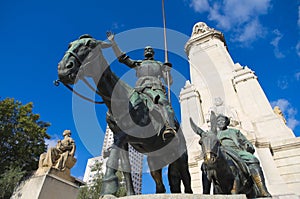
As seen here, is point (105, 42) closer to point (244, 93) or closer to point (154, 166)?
point (154, 166)

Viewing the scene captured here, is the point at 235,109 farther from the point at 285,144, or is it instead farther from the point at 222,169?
the point at 222,169

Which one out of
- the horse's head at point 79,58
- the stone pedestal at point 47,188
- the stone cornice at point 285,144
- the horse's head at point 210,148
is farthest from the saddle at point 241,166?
the stone cornice at point 285,144

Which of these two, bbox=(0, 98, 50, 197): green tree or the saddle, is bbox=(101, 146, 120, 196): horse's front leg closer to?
the saddle

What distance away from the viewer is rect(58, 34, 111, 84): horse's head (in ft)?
9.70

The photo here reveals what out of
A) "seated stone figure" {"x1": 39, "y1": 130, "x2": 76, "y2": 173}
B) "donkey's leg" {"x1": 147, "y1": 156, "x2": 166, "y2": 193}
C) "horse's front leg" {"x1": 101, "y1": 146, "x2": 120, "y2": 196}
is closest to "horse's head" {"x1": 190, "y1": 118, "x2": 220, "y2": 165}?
"donkey's leg" {"x1": 147, "y1": 156, "x2": 166, "y2": 193}

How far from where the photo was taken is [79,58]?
3041 mm

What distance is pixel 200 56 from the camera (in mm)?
18484

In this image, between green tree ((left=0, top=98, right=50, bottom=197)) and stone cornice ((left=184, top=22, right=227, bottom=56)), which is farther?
stone cornice ((left=184, top=22, right=227, bottom=56))

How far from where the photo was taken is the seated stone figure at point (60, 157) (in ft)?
29.2

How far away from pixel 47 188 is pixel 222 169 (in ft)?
22.1

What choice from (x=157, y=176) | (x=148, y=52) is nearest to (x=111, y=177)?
(x=157, y=176)

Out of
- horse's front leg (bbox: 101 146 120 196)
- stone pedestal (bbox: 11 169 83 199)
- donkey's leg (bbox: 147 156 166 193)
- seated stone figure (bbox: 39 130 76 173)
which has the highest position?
seated stone figure (bbox: 39 130 76 173)

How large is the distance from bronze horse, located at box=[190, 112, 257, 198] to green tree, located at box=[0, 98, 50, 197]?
15.3 metres

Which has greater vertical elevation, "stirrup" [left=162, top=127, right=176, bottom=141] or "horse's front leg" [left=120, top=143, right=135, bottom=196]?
"stirrup" [left=162, top=127, right=176, bottom=141]
